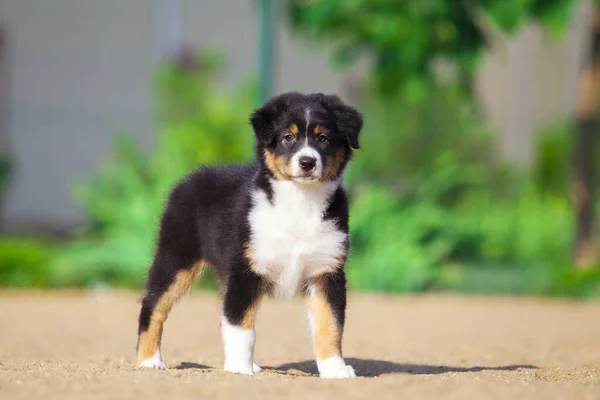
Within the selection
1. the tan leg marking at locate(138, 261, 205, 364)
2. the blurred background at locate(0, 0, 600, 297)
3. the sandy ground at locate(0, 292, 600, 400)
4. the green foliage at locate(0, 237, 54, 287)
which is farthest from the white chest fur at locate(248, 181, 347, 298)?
the green foliage at locate(0, 237, 54, 287)

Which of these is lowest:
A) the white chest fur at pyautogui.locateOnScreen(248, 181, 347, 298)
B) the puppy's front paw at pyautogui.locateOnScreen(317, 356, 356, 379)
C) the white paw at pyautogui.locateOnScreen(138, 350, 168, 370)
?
the white paw at pyautogui.locateOnScreen(138, 350, 168, 370)

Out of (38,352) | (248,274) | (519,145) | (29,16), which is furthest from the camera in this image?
(29,16)

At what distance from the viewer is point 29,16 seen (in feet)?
57.0

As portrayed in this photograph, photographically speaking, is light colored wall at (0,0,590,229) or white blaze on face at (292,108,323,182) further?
light colored wall at (0,0,590,229)

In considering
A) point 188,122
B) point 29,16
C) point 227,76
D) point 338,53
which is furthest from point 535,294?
point 29,16

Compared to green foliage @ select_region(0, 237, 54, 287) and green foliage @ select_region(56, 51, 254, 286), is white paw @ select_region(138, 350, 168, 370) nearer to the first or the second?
green foliage @ select_region(56, 51, 254, 286)

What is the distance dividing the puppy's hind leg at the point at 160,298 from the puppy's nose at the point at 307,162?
1.15 meters

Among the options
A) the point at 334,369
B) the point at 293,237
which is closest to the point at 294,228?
the point at 293,237

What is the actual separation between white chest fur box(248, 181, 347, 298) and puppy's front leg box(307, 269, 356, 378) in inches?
3.3

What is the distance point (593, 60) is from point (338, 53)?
9.59 feet

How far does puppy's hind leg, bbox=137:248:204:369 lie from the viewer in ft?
20.0

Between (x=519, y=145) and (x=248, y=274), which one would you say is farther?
(x=519, y=145)

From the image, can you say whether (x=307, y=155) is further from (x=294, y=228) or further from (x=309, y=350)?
(x=309, y=350)

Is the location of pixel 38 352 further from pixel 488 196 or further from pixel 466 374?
pixel 488 196
